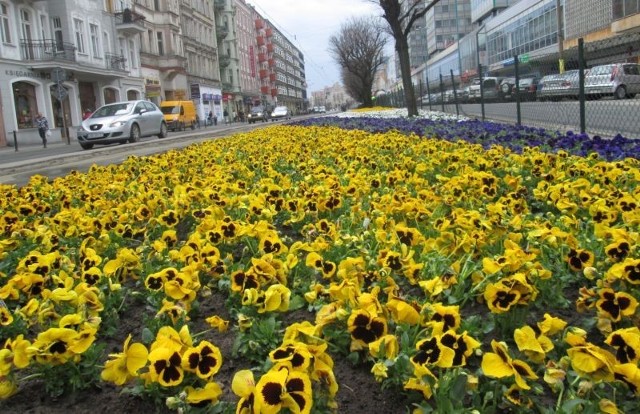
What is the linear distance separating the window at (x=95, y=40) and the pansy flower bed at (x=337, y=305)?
37.4 m

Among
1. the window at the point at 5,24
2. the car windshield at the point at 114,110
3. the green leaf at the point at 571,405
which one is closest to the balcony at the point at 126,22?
the window at the point at 5,24

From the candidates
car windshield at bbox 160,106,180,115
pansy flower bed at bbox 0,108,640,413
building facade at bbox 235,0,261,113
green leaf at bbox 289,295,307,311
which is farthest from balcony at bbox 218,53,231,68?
green leaf at bbox 289,295,307,311

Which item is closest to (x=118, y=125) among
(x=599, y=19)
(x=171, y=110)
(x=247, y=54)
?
(x=171, y=110)

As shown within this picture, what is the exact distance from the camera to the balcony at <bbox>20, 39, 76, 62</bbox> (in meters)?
30.7

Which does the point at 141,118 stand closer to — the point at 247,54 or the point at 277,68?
the point at 247,54

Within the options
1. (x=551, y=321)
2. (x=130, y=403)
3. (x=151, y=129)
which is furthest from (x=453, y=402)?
(x=151, y=129)

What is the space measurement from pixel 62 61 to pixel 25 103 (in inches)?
119

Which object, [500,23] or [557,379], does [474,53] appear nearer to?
[500,23]

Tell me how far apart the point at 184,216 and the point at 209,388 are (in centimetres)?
279

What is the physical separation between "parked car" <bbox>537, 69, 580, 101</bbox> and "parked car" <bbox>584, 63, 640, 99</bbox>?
29 centimetres

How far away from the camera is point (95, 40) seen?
3819cm

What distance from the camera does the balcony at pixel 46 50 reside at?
101 feet

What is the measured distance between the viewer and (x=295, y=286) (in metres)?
2.62

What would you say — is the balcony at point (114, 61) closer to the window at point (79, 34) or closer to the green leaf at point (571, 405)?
the window at point (79, 34)
